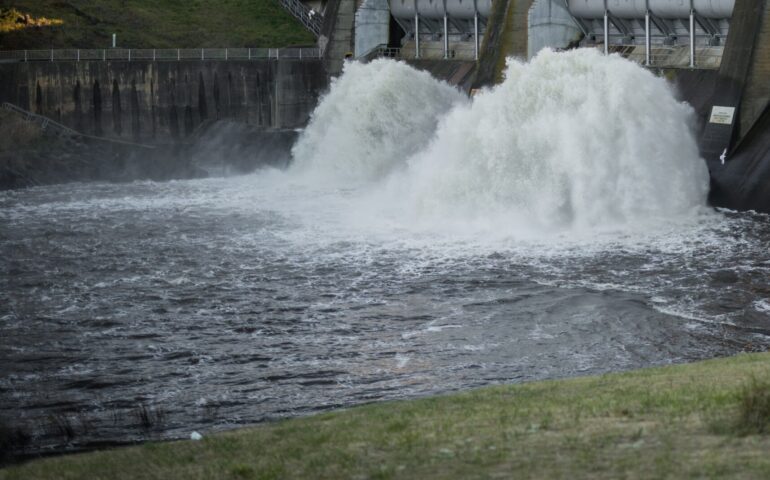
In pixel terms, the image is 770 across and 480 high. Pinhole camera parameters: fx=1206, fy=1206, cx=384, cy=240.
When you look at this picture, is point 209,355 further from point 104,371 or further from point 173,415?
point 173,415

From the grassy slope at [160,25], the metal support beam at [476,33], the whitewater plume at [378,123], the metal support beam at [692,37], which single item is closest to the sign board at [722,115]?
the metal support beam at [692,37]

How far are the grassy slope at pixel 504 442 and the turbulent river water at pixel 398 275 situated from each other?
3315 mm

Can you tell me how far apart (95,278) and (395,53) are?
3207cm

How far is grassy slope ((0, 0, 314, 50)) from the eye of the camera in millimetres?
58031

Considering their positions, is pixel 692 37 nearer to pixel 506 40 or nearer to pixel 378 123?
pixel 506 40

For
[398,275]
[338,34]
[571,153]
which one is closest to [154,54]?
[338,34]

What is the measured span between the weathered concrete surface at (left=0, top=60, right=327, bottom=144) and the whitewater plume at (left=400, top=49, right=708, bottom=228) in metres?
19.7

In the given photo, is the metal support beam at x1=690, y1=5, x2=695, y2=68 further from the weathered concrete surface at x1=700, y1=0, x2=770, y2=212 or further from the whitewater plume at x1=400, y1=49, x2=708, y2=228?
the weathered concrete surface at x1=700, y1=0, x2=770, y2=212

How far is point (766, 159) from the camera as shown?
32469 millimetres

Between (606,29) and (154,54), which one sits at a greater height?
(606,29)

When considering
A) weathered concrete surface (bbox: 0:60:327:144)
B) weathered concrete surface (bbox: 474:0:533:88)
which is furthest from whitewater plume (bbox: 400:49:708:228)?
weathered concrete surface (bbox: 0:60:327:144)

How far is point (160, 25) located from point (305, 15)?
8.25 m

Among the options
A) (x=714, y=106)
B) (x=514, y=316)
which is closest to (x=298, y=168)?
(x=714, y=106)

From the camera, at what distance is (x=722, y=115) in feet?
113
